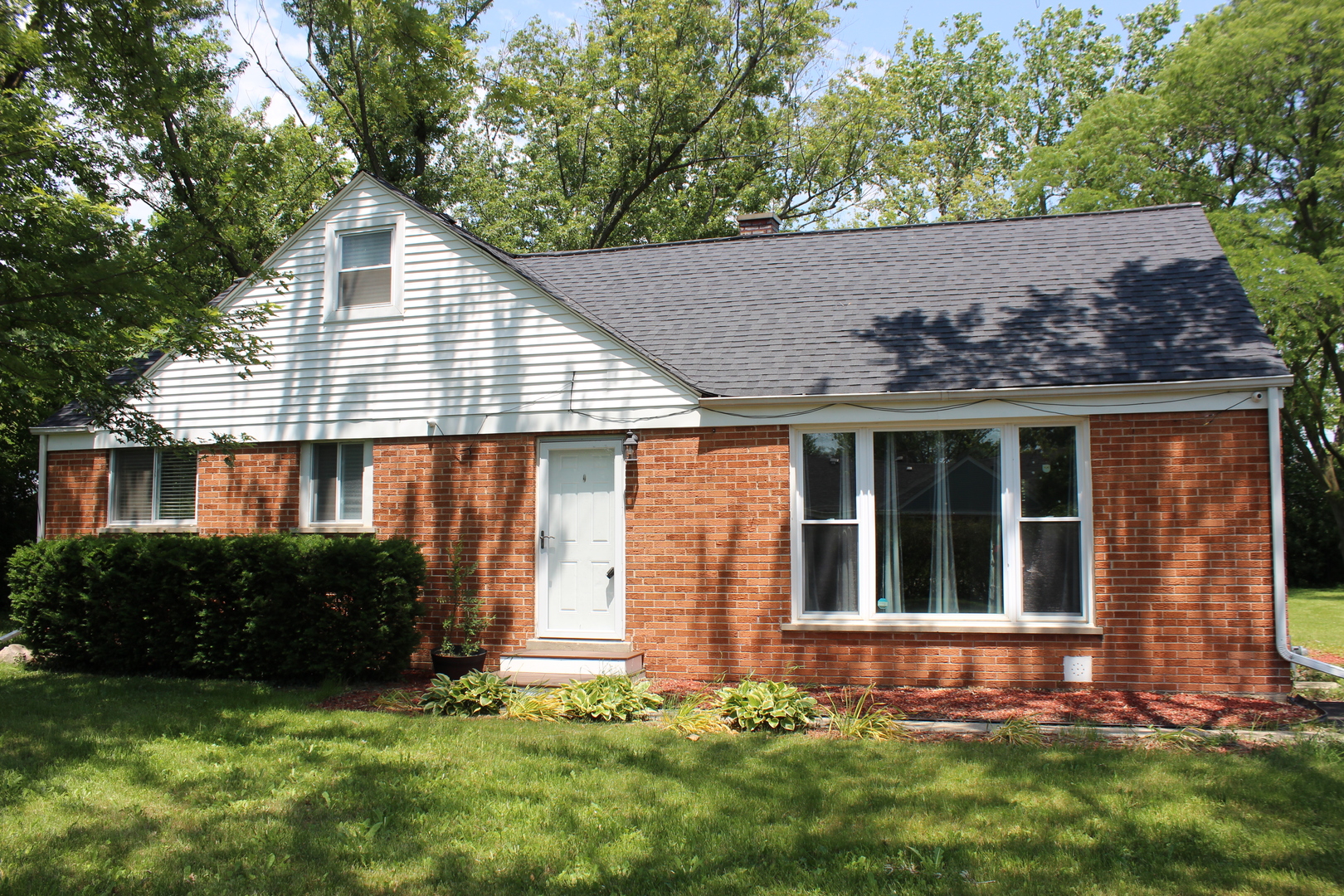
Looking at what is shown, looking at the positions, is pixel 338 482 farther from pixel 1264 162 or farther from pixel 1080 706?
pixel 1264 162

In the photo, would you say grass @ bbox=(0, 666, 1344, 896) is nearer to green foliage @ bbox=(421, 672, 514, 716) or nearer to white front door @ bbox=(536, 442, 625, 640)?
green foliage @ bbox=(421, 672, 514, 716)

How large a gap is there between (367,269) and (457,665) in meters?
5.21

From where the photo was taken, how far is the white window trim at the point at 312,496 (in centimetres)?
1094

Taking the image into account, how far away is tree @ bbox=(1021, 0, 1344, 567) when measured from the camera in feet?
66.9

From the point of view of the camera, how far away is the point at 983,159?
33.7 meters

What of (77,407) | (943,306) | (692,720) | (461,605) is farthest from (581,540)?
(77,407)

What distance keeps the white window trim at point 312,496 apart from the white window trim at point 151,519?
5.11 feet

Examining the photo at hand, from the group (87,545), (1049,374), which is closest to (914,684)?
(1049,374)

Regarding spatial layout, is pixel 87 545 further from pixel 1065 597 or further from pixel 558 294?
pixel 1065 597

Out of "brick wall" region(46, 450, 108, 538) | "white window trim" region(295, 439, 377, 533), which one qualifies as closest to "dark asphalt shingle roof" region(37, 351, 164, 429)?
"brick wall" region(46, 450, 108, 538)

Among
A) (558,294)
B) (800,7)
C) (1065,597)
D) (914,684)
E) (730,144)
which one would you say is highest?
(800,7)

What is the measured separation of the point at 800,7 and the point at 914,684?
63.4 ft

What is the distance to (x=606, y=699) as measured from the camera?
309 inches

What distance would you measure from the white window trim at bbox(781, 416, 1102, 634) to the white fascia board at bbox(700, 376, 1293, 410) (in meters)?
0.27
